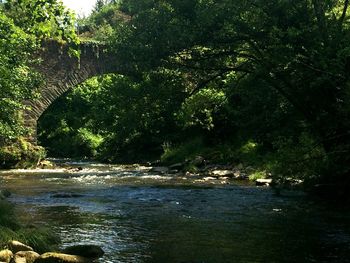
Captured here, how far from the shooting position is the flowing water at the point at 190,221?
7844mm

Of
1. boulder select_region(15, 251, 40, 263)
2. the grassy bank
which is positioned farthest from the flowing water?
boulder select_region(15, 251, 40, 263)

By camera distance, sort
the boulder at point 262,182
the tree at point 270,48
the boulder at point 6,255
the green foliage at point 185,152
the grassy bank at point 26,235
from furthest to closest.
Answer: the green foliage at point 185,152
the boulder at point 262,182
the tree at point 270,48
the grassy bank at point 26,235
the boulder at point 6,255

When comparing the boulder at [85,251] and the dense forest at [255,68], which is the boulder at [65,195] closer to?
the dense forest at [255,68]

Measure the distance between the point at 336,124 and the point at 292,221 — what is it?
133 inches

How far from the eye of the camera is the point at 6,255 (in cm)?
695

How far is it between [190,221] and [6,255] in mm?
4422

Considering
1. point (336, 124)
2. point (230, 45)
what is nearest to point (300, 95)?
point (336, 124)

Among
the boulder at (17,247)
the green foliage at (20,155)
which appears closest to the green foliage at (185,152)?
the green foliage at (20,155)

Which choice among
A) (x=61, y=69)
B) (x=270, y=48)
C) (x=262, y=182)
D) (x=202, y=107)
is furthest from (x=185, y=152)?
(x=270, y=48)

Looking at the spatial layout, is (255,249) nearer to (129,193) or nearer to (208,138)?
(129,193)

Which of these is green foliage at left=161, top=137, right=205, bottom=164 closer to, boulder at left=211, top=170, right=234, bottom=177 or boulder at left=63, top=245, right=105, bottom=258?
boulder at left=211, top=170, right=234, bottom=177

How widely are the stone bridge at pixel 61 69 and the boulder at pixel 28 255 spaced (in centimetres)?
2163

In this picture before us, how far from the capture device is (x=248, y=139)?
2523 centimetres

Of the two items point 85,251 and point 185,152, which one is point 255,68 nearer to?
point 85,251
